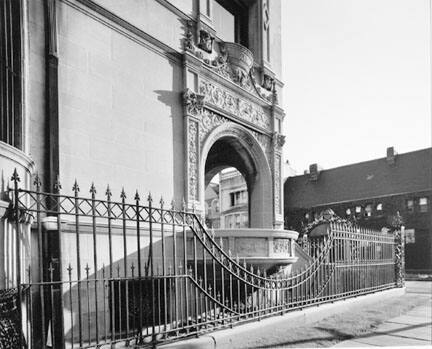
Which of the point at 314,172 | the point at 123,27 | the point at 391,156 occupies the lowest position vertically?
the point at 314,172

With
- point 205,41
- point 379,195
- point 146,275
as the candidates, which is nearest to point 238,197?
point 379,195

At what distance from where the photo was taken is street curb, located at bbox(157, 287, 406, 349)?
5.19 metres

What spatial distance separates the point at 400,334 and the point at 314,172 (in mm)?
31907

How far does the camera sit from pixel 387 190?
31.7m

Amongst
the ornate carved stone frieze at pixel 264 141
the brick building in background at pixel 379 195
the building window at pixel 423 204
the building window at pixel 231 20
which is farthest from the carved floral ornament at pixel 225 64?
the building window at pixel 423 204

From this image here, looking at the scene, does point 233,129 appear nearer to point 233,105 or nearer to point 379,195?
point 233,105

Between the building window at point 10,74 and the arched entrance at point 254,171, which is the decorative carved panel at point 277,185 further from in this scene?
the building window at point 10,74

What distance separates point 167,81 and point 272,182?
529 cm

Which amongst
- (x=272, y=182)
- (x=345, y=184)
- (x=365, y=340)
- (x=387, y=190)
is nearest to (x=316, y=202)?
(x=345, y=184)

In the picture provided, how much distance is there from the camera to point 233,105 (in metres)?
Answer: 11.3

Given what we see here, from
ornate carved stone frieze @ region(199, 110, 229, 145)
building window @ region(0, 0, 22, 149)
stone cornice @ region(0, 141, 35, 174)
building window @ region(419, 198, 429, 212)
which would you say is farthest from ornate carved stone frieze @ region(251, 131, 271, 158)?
building window @ region(419, 198, 429, 212)

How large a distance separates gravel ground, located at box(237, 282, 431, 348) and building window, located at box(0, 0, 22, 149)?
4.31m

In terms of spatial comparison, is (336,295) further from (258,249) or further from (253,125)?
(253,125)

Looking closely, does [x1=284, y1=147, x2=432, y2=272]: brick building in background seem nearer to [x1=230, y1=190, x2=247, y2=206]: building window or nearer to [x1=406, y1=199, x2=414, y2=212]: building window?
[x1=406, y1=199, x2=414, y2=212]: building window
